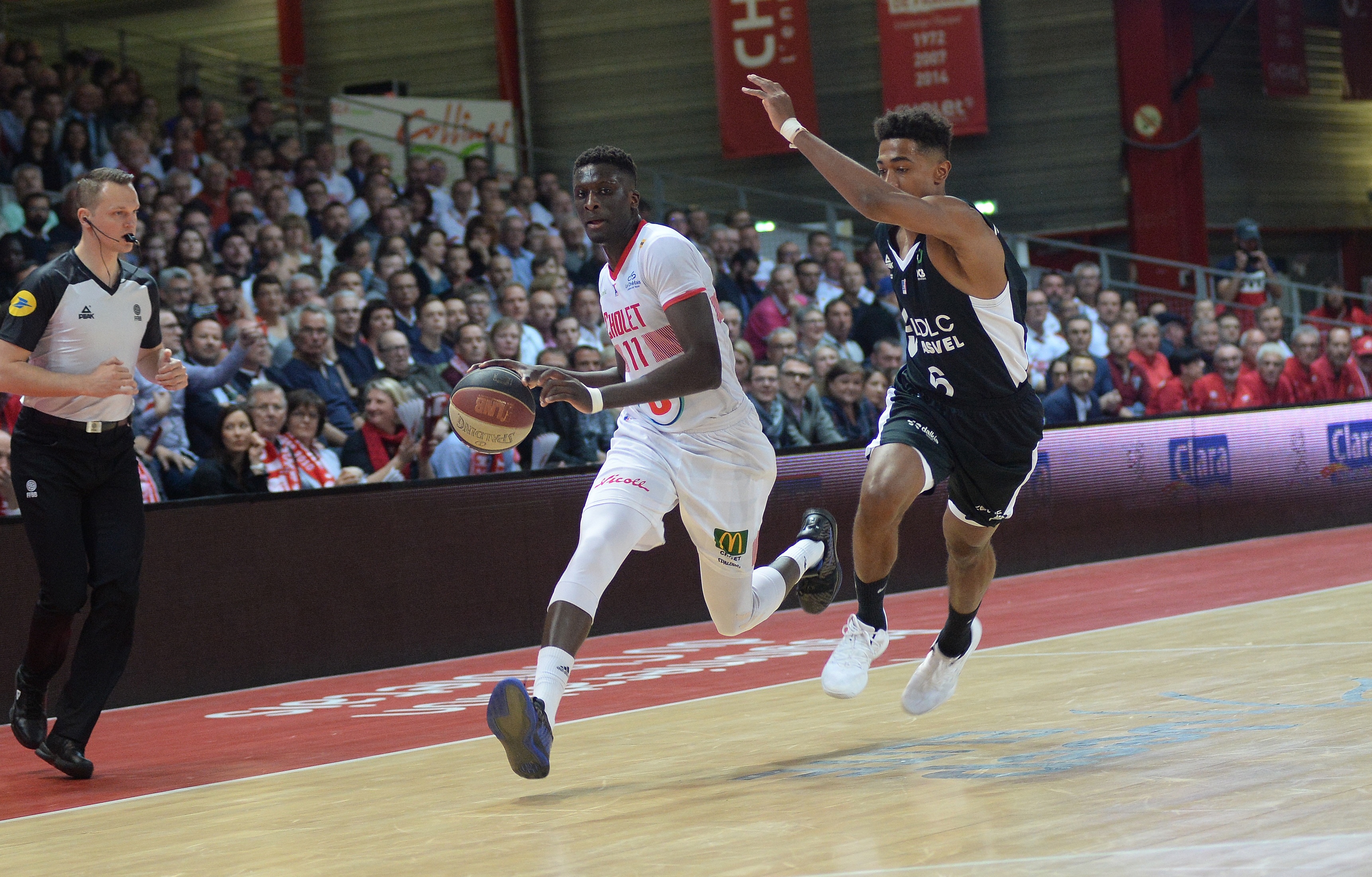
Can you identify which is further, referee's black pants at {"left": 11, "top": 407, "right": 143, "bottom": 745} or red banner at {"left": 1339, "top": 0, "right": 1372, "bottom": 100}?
red banner at {"left": 1339, "top": 0, "right": 1372, "bottom": 100}

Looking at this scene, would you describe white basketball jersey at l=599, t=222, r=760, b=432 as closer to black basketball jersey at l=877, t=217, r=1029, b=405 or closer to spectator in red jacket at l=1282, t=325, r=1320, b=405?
black basketball jersey at l=877, t=217, r=1029, b=405

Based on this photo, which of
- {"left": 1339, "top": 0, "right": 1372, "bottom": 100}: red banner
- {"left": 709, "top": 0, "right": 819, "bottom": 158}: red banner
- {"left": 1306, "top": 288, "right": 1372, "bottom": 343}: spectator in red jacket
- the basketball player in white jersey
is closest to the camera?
the basketball player in white jersey

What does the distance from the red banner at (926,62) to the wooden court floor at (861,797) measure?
1427cm

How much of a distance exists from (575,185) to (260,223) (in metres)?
8.00

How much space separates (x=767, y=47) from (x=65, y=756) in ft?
52.3

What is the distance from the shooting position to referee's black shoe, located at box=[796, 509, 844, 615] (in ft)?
19.9

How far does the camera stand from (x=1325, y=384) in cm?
1460

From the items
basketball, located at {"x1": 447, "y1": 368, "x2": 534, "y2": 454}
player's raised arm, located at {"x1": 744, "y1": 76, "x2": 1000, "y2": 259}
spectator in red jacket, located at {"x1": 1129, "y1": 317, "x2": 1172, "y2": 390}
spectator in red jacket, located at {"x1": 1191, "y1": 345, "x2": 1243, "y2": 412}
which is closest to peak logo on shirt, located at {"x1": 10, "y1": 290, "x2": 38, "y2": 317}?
basketball, located at {"x1": 447, "y1": 368, "x2": 534, "y2": 454}

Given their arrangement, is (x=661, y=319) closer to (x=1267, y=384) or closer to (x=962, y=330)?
(x=962, y=330)

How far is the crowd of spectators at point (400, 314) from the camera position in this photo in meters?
9.24

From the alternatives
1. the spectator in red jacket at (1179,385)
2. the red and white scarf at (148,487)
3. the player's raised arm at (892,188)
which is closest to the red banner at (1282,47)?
the spectator in red jacket at (1179,385)

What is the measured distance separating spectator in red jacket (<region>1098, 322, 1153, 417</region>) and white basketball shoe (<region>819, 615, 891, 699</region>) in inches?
340

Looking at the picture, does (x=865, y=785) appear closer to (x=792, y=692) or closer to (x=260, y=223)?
(x=792, y=692)

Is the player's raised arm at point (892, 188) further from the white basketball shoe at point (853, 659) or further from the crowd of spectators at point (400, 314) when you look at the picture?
the crowd of spectators at point (400, 314)
